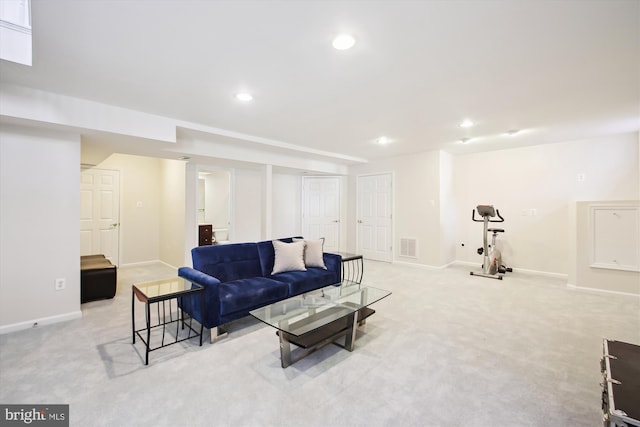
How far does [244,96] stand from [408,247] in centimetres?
461

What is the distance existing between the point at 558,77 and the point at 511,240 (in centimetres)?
393

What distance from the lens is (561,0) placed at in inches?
62.6

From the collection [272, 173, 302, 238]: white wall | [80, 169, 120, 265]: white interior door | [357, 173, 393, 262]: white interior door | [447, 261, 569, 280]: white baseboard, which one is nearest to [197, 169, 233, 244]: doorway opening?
[272, 173, 302, 238]: white wall

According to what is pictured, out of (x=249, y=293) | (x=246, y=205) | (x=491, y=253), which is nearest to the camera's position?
(x=249, y=293)

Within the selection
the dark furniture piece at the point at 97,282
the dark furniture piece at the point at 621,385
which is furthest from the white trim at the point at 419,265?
the dark furniture piece at the point at 97,282

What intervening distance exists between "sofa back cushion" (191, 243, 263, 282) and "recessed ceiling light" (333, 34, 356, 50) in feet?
7.98

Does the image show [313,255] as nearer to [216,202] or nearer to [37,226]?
[37,226]

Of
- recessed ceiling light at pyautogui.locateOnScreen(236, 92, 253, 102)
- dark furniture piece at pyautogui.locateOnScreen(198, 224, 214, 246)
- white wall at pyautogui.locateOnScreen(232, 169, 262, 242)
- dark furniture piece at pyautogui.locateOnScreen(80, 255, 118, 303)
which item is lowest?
dark furniture piece at pyautogui.locateOnScreen(80, 255, 118, 303)

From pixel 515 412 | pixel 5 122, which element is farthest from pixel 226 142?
pixel 515 412

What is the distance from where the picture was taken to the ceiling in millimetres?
1689

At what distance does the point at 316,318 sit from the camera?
2.48m

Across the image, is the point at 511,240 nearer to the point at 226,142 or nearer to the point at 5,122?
the point at 226,142

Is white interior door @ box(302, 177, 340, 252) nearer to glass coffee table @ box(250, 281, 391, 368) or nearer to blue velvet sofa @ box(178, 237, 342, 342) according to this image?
blue velvet sofa @ box(178, 237, 342, 342)

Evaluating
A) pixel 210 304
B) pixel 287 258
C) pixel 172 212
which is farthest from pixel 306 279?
pixel 172 212
